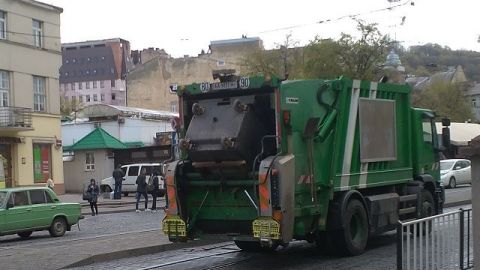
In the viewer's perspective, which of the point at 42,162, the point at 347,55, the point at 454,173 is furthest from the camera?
the point at 347,55

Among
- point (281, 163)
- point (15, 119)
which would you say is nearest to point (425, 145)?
point (281, 163)

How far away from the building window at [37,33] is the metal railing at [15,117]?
4.24 m

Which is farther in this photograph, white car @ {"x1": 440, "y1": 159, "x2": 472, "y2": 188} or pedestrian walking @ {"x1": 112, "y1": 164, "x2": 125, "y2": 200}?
white car @ {"x1": 440, "y1": 159, "x2": 472, "y2": 188}

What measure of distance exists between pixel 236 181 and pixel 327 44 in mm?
31421

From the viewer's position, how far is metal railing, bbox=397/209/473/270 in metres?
7.93

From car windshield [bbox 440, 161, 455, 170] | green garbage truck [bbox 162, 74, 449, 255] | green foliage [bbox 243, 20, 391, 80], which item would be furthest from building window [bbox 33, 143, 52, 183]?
green garbage truck [bbox 162, 74, 449, 255]

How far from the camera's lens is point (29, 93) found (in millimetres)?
37094

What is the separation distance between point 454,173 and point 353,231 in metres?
24.9

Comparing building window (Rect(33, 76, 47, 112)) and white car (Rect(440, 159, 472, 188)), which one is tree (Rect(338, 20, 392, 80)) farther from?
building window (Rect(33, 76, 47, 112))

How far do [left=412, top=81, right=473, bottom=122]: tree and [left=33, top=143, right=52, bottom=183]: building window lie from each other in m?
39.3

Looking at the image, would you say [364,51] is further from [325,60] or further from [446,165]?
[446,165]

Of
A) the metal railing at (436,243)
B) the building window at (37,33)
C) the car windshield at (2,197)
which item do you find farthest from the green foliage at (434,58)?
the metal railing at (436,243)

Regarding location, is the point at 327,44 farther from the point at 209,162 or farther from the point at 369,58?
the point at 209,162

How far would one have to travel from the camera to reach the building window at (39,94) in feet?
124
